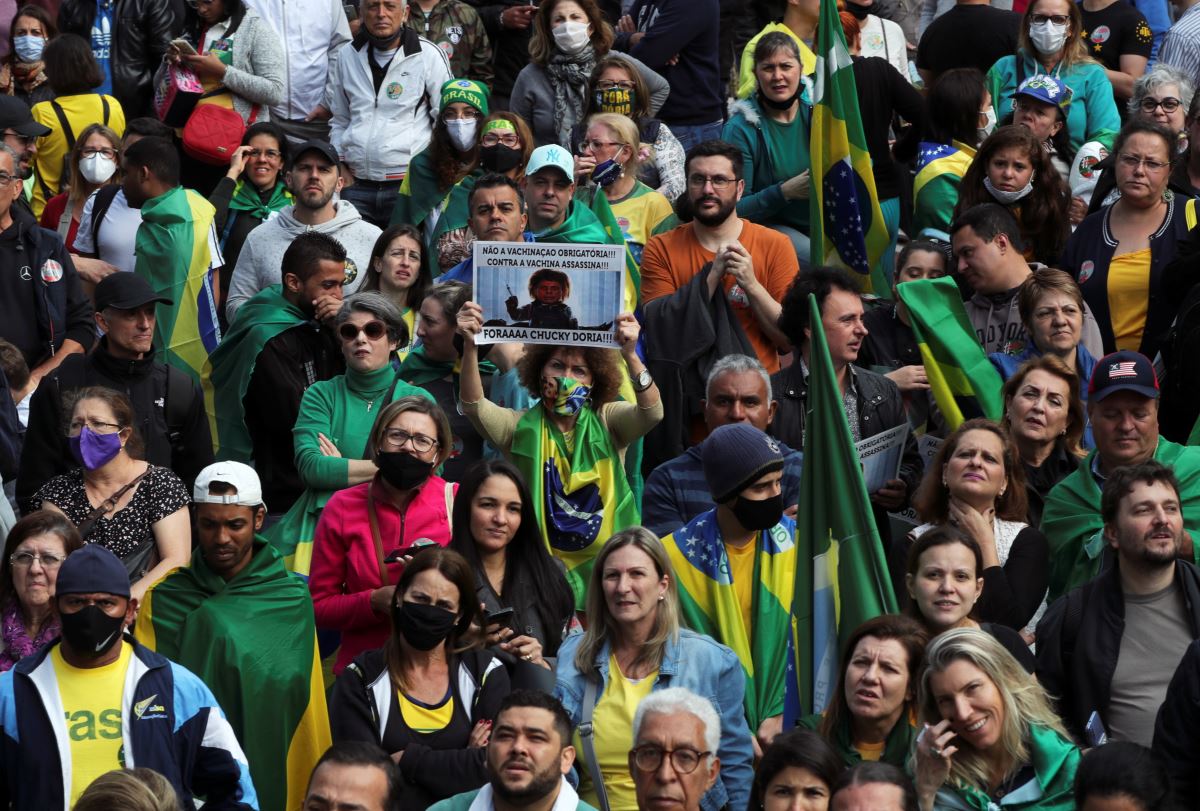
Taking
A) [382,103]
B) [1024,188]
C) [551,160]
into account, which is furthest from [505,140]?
[1024,188]

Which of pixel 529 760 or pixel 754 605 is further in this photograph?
pixel 754 605

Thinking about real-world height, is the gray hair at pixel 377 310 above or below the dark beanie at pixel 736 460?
above

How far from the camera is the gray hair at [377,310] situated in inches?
380

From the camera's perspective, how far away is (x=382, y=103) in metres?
13.1

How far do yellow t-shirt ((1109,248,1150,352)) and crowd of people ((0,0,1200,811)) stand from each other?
17 mm

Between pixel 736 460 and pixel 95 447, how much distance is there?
2.63m

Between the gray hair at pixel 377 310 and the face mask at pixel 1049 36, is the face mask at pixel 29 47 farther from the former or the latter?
the face mask at pixel 1049 36

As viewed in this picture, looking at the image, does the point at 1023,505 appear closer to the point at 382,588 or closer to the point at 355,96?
the point at 382,588

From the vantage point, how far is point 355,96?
13172 mm

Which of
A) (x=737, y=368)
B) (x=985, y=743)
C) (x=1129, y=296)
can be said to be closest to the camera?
(x=985, y=743)

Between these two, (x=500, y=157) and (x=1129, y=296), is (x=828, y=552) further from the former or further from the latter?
(x=500, y=157)

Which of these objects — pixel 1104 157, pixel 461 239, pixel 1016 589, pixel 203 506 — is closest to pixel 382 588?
pixel 203 506

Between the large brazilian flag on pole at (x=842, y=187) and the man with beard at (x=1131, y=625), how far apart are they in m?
3.56

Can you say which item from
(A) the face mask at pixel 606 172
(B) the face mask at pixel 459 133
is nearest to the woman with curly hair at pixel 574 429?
(A) the face mask at pixel 606 172
